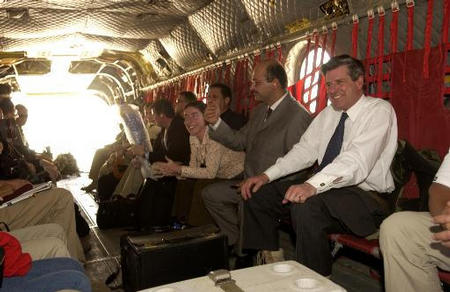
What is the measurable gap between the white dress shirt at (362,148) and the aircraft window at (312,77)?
1342 millimetres

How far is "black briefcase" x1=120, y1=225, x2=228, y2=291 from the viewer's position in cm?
295

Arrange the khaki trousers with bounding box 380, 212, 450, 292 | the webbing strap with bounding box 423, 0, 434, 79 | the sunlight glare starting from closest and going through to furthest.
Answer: the khaki trousers with bounding box 380, 212, 450, 292 → the webbing strap with bounding box 423, 0, 434, 79 → the sunlight glare

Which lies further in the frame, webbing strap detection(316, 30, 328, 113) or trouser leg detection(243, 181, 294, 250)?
webbing strap detection(316, 30, 328, 113)

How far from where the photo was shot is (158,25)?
24.7ft

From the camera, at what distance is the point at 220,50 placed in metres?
6.64

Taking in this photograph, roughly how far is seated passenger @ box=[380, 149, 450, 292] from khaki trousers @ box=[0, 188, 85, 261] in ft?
7.70

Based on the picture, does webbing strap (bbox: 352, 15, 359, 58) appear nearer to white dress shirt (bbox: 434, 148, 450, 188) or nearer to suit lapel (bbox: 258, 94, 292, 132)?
suit lapel (bbox: 258, 94, 292, 132)

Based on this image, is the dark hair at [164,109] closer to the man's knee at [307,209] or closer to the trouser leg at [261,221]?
the trouser leg at [261,221]

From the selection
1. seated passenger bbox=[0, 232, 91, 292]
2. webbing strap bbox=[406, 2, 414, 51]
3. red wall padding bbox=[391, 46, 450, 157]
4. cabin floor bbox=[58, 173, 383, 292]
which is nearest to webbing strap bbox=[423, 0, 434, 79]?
red wall padding bbox=[391, 46, 450, 157]

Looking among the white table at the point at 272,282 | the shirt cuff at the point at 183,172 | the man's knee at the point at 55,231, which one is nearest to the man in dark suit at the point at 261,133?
the shirt cuff at the point at 183,172

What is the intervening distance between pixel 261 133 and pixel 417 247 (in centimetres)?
187

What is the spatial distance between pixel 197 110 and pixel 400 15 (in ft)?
6.45

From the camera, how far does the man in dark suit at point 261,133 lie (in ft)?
12.1

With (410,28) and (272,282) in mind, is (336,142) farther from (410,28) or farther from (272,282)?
(272,282)
